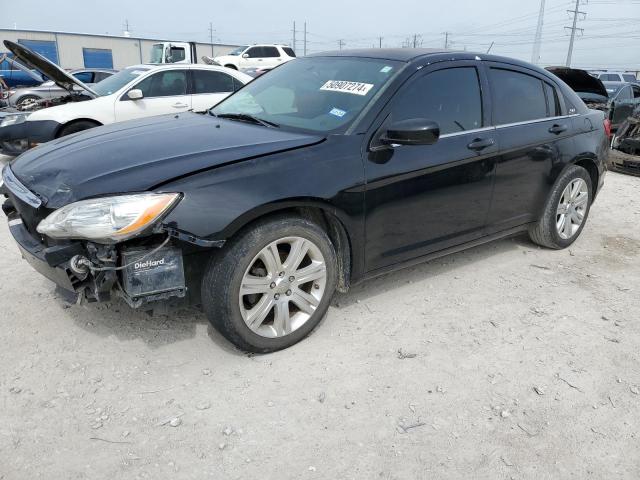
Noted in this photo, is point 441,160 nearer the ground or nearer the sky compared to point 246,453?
nearer the sky

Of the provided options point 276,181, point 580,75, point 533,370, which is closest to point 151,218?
point 276,181

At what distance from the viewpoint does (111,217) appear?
2.39m

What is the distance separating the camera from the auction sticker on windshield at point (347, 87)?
326 centimetres

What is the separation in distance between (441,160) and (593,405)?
5.43 ft

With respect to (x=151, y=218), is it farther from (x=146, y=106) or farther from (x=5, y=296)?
(x=146, y=106)

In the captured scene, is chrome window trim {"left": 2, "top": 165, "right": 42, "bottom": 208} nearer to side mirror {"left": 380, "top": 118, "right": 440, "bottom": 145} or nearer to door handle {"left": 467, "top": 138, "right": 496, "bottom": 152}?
side mirror {"left": 380, "top": 118, "right": 440, "bottom": 145}

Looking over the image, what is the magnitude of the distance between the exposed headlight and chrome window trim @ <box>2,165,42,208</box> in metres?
5.18

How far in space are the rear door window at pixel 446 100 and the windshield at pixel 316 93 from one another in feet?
0.62

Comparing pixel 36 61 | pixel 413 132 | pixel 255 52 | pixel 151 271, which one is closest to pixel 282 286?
pixel 151 271

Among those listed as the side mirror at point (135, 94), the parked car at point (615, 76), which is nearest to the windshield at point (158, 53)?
the side mirror at point (135, 94)

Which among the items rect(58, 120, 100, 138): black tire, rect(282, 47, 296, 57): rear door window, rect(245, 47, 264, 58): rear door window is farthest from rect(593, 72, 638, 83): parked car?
rect(58, 120, 100, 138): black tire

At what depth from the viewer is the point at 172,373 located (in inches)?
108

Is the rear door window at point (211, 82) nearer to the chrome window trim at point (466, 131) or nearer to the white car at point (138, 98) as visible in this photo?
the white car at point (138, 98)

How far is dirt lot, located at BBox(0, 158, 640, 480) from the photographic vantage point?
220 centimetres
